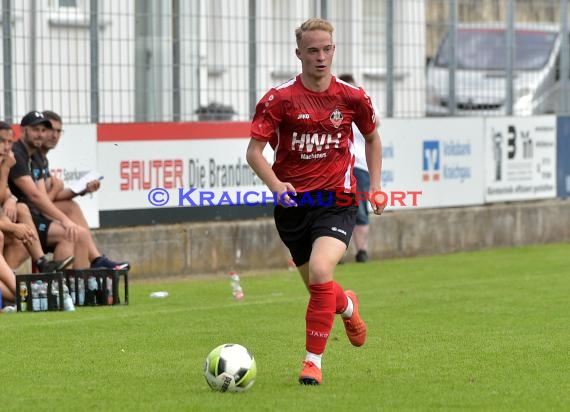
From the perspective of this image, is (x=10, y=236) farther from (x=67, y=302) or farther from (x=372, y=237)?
(x=372, y=237)

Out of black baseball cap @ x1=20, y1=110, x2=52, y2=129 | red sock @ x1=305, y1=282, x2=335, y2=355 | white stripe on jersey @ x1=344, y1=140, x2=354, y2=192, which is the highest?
black baseball cap @ x1=20, y1=110, x2=52, y2=129

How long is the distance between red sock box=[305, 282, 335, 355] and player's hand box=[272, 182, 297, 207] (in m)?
0.50

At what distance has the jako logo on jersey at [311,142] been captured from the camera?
882 centimetres

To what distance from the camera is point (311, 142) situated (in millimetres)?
8836

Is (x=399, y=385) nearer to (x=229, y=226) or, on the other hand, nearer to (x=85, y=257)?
(x=85, y=257)

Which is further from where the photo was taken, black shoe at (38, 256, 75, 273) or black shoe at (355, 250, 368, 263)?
black shoe at (355, 250, 368, 263)

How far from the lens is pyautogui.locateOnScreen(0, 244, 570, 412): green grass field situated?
7.90m

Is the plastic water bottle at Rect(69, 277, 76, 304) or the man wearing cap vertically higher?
the man wearing cap

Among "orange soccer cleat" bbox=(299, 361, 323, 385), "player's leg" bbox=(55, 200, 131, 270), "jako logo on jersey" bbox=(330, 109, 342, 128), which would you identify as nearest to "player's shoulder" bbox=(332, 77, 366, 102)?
"jako logo on jersey" bbox=(330, 109, 342, 128)

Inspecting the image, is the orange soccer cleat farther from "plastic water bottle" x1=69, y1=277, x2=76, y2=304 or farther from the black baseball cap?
the black baseball cap

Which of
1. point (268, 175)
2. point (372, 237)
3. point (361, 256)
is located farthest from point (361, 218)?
point (268, 175)

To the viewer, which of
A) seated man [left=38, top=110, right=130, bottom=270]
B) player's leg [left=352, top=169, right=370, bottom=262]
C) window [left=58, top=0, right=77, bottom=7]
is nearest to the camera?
seated man [left=38, top=110, right=130, bottom=270]

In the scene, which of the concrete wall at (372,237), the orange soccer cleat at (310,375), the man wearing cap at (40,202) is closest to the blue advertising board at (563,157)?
the concrete wall at (372,237)

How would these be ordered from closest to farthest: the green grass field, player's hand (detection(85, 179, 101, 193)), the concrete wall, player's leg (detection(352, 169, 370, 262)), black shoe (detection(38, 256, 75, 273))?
the green grass field, black shoe (detection(38, 256, 75, 273)), player's hand (detection(85, 179, 101, 193)), the concrete wall, player's leg (detection(352, 169, 370, 262))
